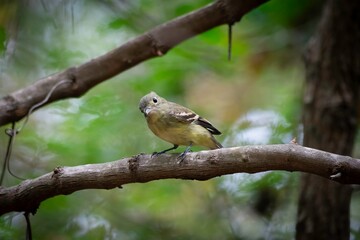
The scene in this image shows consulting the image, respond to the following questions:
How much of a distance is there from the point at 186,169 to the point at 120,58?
1.47m

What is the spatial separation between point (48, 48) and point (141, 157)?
2921mm

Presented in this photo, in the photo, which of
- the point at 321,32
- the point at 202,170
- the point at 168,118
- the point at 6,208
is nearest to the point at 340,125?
the point at 321,32

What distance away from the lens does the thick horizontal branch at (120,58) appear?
374 centimetres

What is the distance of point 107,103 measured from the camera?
529 centimetres

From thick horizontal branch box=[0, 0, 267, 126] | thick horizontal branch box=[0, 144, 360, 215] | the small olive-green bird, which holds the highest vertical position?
thick horizontal branch box=[0, 0, 267, 126]

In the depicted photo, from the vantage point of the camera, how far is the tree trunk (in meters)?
4.12

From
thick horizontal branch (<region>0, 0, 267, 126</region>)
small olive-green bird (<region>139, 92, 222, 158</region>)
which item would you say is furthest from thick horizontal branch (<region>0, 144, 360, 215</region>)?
thick horizontal branch (<region>0, 0, 267, 126</region>)

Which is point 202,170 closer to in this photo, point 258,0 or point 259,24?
point 258,0

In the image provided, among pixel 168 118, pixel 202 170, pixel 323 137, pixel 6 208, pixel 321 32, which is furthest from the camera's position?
pixel 321 32

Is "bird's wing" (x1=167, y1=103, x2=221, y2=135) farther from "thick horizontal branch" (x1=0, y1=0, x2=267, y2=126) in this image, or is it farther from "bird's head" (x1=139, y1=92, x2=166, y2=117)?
"thick horizontal branch" (x1=0, y1=0, x2=267, y2=126)

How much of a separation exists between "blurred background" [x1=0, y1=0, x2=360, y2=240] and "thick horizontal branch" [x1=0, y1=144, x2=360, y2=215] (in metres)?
1.12

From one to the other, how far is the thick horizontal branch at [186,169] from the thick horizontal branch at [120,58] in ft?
3.09

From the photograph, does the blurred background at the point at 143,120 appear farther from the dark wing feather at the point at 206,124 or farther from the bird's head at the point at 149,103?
the dark wing feather at the point at 206,124

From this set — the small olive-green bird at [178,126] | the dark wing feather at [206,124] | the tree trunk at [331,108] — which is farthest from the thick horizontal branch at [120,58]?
the tree trunk at [331,108]
